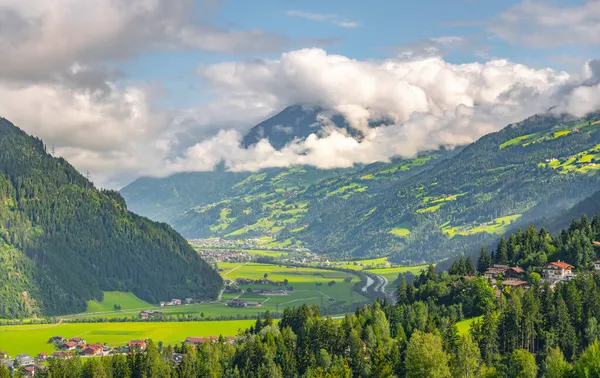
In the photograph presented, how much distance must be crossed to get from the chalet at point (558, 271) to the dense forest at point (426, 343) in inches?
169

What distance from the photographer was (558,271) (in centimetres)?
15425

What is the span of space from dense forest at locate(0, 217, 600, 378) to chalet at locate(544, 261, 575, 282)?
4.28 metres

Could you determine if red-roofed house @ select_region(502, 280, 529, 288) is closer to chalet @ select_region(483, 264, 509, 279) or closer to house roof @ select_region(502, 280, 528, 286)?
house roof @ select_region(502, 280, 528, 286)

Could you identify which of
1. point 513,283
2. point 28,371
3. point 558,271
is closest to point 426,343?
point 513,283

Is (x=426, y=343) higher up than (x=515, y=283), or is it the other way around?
(x=515, y=283)

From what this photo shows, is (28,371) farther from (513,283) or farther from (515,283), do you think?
(515,283)

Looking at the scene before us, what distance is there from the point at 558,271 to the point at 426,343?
189 feet

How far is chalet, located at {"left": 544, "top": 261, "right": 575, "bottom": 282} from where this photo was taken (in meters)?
153

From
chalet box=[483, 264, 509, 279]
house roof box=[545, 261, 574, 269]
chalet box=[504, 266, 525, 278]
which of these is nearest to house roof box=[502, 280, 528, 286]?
chalet box=[483, 264, 509, 279]

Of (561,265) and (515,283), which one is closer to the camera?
(515,283)

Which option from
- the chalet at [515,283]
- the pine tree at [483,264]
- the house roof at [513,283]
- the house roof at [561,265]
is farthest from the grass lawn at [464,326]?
the pine tree at [483,264]

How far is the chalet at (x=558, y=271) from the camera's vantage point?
153 metres

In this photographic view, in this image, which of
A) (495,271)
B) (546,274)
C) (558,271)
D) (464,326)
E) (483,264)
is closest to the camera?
(464,326)

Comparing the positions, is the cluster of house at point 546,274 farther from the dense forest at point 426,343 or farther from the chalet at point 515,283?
the dense forest at point 426,343
